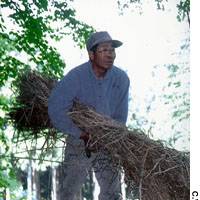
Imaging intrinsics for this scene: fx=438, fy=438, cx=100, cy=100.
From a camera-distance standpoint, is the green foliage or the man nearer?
the man

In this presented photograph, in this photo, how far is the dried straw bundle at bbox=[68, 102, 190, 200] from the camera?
3.37 ft

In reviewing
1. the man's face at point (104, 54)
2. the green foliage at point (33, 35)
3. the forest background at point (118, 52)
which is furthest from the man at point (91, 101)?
the green foliage at point (33, 35)

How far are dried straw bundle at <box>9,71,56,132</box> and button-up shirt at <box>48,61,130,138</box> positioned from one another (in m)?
0.19

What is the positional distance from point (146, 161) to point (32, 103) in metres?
0.66

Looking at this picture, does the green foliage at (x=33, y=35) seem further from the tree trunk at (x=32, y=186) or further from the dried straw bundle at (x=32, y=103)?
the tree trunk at (x=32, y=186)

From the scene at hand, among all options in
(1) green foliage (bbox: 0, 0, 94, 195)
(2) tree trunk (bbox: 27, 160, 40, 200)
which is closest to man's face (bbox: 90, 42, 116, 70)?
(1) green foliage (bbox: 0, 0, 94, 195)

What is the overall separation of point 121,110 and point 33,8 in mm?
807

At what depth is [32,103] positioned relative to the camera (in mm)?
1602

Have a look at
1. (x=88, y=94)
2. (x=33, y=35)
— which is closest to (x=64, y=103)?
(x=88, y=94)

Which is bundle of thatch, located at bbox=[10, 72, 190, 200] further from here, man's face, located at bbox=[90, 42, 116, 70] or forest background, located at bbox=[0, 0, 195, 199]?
forest background, located at bbox=[0, 0, 195, 199]

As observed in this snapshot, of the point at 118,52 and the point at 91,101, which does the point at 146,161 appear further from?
the point at 118,52

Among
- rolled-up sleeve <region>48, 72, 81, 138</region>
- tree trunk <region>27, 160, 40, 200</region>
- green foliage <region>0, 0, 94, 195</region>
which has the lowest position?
tree trunk <region>27, 160, 40, 200</region>

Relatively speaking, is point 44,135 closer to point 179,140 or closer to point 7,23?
point 179,140

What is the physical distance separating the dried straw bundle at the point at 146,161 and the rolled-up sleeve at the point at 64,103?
0.47ft
